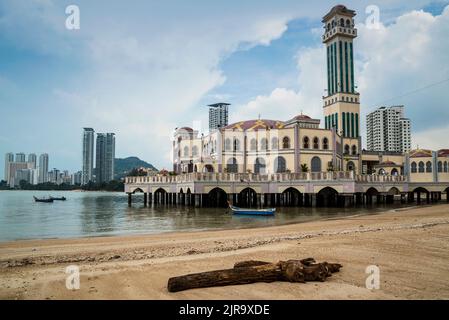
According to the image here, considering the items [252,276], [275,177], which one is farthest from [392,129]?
[252,276]

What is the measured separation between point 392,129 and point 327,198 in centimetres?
10901

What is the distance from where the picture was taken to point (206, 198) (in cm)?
4812

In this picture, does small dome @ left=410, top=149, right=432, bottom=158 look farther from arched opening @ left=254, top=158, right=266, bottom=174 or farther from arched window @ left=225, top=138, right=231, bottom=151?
arched window @ left=225, top=138, right=231, bottom=151

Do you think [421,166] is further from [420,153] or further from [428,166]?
[420,153]

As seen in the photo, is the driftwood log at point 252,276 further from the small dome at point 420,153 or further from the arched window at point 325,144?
the small dome at point 420,153

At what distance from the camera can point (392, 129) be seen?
143500 millimetres

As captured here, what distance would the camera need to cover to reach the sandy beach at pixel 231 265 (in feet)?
26.7

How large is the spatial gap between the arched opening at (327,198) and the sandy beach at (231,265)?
1302 inches

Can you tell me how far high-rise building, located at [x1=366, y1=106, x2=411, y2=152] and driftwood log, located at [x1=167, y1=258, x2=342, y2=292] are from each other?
146 metres

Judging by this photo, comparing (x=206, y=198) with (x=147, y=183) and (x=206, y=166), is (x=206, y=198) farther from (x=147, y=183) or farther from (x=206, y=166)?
(x=147, y=183)

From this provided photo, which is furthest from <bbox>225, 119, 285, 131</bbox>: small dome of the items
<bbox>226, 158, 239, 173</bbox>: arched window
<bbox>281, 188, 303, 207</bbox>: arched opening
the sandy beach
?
the sandy beach

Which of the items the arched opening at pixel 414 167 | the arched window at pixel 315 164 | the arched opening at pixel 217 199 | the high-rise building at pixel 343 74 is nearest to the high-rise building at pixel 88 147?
the high-rise building at pixel 343 74

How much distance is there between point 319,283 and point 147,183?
51610mm
